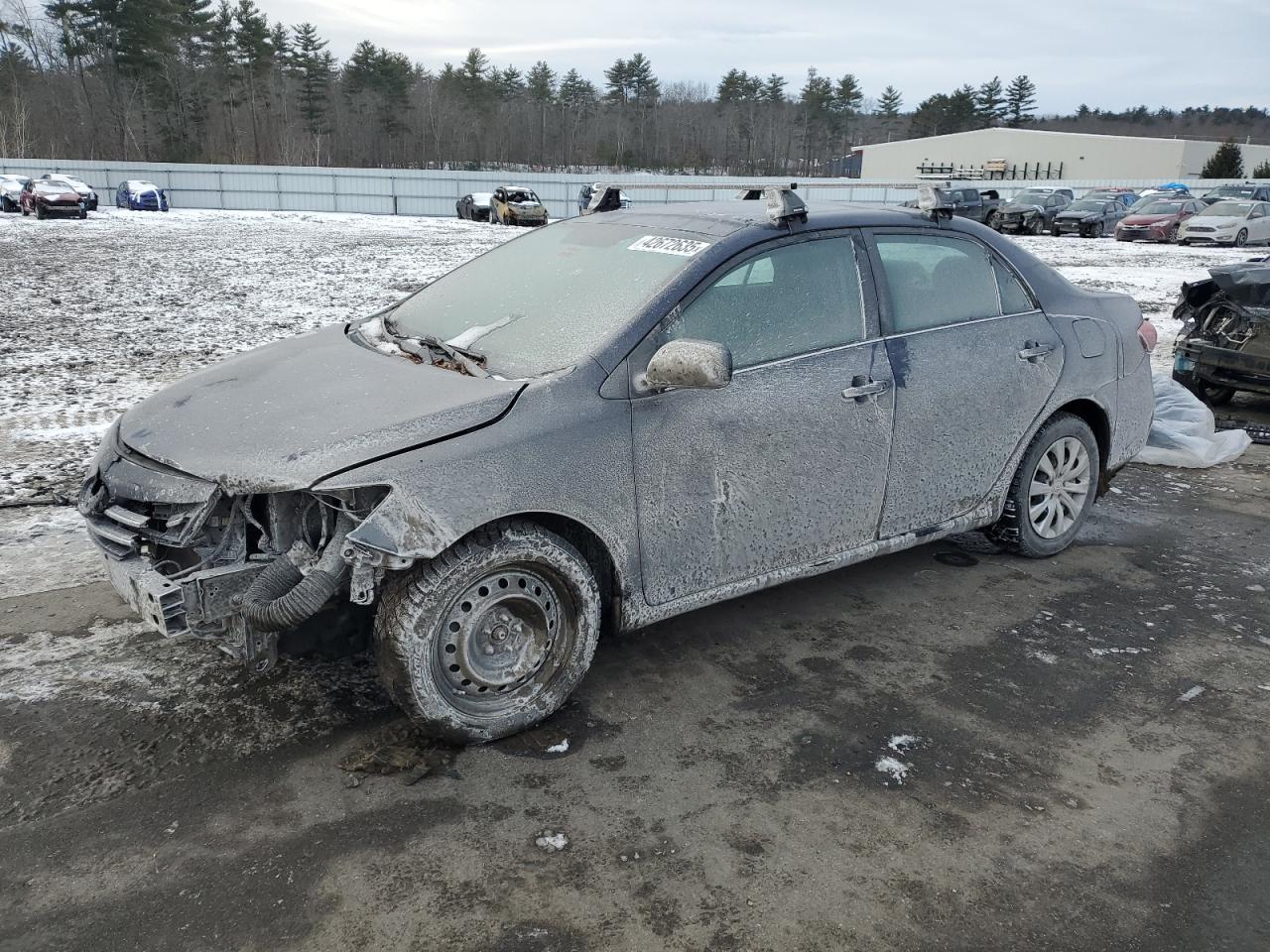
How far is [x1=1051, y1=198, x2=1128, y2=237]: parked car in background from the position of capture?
3116 centimetres

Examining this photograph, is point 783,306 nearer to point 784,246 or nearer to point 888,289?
point 784,246

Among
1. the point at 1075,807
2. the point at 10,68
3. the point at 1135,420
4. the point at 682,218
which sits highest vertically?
the point at 10,68

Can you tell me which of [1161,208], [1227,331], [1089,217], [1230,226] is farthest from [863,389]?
[1089,217]

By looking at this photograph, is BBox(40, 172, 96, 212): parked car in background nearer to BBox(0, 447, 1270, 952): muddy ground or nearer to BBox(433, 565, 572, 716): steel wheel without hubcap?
BBox(0, 447, 1270, 952): muddy ground

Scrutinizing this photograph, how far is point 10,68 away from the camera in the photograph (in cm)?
6569

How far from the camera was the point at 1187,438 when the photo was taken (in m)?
7.20

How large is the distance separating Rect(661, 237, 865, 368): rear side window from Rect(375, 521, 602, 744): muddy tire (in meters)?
0.94

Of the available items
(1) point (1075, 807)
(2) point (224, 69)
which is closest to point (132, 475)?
(1) point (1075, 807)

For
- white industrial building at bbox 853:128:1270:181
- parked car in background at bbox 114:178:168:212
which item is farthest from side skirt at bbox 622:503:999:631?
white industrial building at bbox 853:128:1270:181

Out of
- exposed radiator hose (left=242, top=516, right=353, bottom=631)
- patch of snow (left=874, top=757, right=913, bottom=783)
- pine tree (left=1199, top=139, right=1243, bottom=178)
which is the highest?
pine tree (left=1199, top=139, right=1243, bottom=178)

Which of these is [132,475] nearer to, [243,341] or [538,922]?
[538,922]

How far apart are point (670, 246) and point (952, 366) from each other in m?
1.36

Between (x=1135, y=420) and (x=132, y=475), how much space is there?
4758mm

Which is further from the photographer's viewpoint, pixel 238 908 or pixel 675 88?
pixel 675 88
